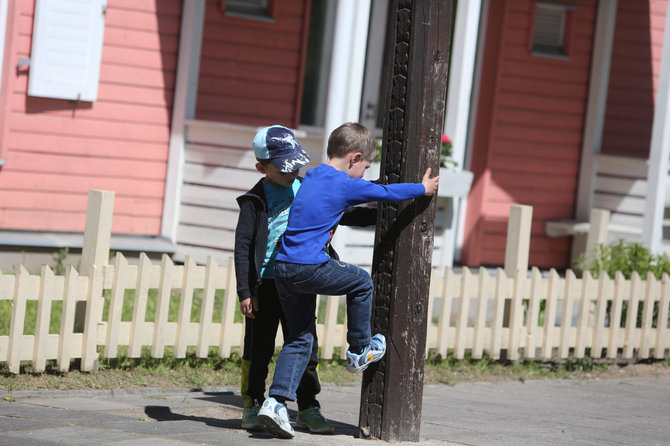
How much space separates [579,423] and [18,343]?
3.34m

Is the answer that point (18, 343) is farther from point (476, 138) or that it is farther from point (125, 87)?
point (476, 138)

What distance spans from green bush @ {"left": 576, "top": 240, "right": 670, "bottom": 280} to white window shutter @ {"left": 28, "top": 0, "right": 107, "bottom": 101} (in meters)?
4.90

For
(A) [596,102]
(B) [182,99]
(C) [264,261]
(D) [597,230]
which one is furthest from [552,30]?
(C) [264,261]

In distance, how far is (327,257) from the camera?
4988 millimetres

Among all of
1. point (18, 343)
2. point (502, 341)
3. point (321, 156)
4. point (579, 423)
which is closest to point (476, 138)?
point (321, 156)

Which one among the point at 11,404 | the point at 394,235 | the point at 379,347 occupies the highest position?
the point at 394,235

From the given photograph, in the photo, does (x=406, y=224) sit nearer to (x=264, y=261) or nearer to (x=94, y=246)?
(x=264, y=261)

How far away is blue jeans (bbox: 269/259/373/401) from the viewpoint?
494cm

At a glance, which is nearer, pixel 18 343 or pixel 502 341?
pixel 18 343

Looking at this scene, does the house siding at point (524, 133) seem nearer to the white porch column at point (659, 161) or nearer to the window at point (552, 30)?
the window at point (552, 30)

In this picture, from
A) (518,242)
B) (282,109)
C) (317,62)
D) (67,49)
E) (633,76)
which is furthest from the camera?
(633,76)

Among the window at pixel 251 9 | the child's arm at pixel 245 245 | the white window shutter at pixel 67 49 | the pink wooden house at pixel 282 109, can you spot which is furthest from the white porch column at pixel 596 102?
the child's arm at pixel 245 245

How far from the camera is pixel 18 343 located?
6129 millimetres

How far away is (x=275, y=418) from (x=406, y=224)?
112 centimetres
